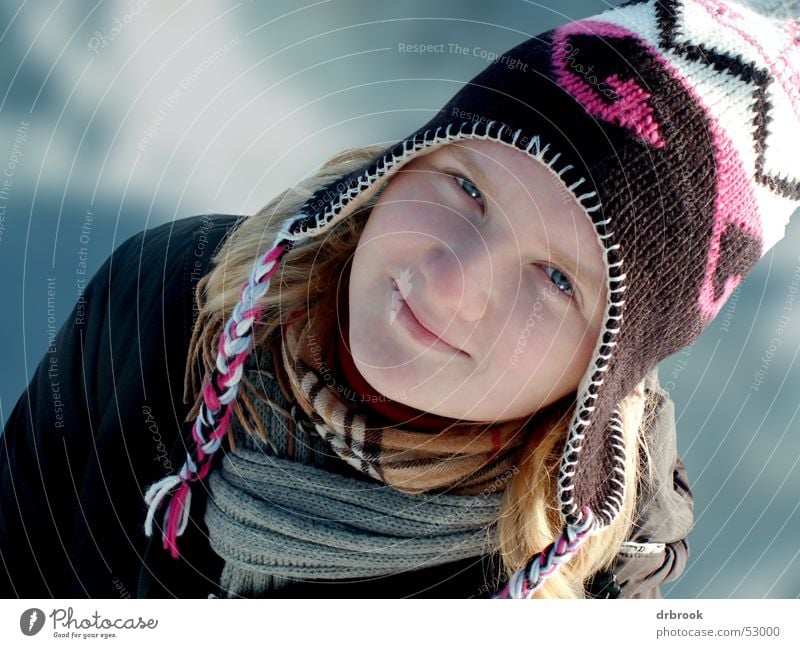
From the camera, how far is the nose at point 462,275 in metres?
0.51

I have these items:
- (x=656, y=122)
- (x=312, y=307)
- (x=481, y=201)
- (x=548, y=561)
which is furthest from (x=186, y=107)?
(x=548, y=561)

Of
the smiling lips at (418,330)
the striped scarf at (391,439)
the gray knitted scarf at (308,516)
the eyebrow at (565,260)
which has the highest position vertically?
the eyebrow at (565,260)

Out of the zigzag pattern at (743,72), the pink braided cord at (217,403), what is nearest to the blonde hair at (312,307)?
the pink braided cord at (217,403)

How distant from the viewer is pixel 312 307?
0.67 meters

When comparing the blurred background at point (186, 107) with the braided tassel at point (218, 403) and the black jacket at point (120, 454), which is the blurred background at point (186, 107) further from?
the braided tassel at point (218, 403)

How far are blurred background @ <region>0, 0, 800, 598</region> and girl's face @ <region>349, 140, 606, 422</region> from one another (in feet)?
0.51

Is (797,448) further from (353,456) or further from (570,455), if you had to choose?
(353,456)

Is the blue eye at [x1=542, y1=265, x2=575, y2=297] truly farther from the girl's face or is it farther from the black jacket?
the black jacket

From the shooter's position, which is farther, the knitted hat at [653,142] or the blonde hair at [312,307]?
the blonde hair at [312,307]

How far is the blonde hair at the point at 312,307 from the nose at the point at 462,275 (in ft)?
0.48
